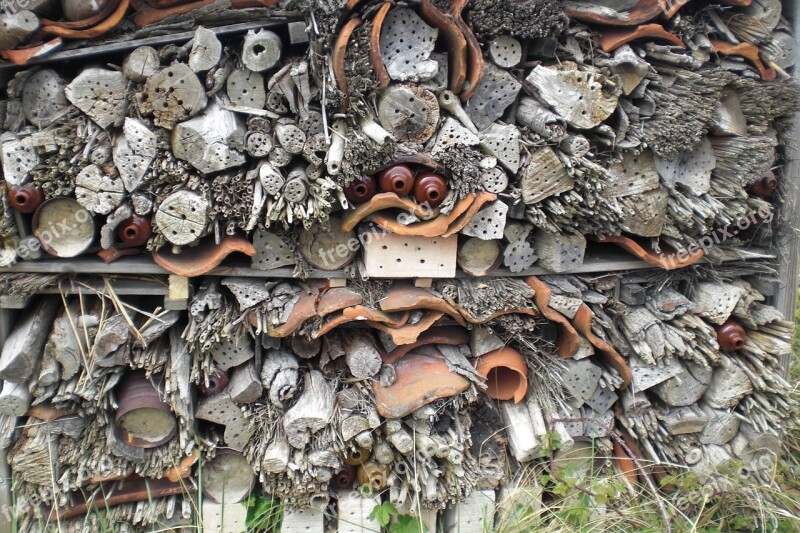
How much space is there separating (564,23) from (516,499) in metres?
2.88

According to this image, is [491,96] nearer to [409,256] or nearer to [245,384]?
[409,256]

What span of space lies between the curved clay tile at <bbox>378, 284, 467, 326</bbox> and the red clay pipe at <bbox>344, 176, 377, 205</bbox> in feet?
1.92

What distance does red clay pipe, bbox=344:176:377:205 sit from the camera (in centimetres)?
275

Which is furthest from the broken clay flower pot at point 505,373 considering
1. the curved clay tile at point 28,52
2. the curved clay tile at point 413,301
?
the curved clay tile at point 28,52

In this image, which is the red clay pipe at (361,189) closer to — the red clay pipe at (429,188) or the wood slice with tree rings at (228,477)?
the red clay pipe at (429,188)

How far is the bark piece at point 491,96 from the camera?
2.88 metres

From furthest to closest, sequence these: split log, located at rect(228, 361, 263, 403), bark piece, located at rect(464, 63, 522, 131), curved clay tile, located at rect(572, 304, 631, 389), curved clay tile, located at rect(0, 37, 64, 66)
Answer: curved clay tile, located at rect(572, 304, 631, 389) → split log, located at rect(228, 361, 263, 403) → bark piece, located at rect(464, 63, 522, 131) → curved clay tile, located at rect(0, 37, 64, 66)

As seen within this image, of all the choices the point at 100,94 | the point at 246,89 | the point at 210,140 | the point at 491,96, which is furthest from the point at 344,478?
the point at 100,94

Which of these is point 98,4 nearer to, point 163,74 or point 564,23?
point 163,74

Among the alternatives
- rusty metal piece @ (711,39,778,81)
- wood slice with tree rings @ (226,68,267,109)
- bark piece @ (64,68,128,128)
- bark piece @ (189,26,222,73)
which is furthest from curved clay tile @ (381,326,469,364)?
rusty metal piece @ (711,39,778,81)

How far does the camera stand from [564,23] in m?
2.87

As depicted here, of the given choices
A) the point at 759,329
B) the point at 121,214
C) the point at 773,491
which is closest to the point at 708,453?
the point at 773,491

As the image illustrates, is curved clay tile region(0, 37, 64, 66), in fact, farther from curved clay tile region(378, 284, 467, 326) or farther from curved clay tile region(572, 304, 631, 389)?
curved clay tile region(572, 304, 631, 389)

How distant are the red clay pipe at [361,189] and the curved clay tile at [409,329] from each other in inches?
28.4
